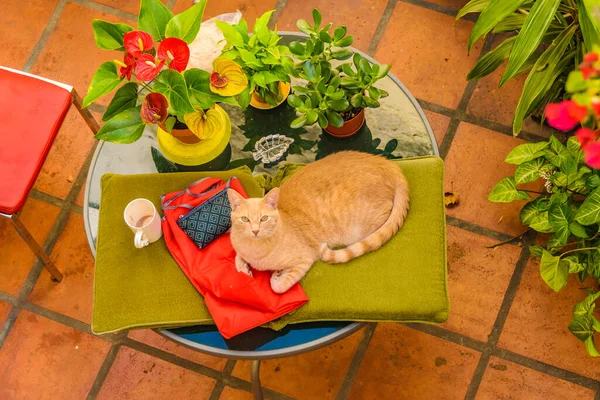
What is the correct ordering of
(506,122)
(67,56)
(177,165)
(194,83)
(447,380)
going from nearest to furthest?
1. (194,83)
2. (177,165)
3. (447,380)
4. (506,122)
5. (67,56)

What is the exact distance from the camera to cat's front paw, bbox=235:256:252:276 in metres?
1.84

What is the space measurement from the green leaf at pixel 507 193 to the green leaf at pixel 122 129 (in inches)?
51.3

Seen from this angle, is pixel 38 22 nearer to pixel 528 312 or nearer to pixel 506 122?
pixel 506 122

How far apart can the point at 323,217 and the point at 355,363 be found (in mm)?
798

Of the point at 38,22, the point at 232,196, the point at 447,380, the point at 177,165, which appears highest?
the point at 232,196

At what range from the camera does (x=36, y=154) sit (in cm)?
219

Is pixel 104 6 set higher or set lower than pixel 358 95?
lower

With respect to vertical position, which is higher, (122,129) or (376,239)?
(122,129)

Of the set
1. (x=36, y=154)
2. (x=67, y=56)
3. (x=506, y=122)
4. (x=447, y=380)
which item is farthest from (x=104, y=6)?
(x=447, y=380)

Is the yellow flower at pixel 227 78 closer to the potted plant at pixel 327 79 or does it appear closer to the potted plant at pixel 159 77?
the potted plant at pixel 159 77

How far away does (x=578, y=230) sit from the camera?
2123mm

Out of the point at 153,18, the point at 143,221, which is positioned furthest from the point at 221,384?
the point at 153,18

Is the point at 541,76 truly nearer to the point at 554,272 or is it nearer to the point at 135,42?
the point at 554,272

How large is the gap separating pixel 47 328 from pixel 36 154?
2.57 ft
